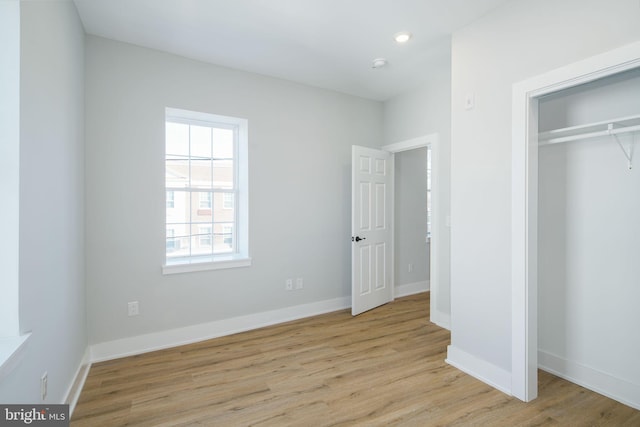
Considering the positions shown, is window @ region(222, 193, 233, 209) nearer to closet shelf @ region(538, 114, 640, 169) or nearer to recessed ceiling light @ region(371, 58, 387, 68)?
recessed ceiling light @ region(371, 58, 387, 68)

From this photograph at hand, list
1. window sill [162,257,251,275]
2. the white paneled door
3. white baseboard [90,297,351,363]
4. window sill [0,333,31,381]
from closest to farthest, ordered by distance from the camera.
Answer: window sill [0,333,31,381] < white baseboard [90,297,351,363] < window sill [162,257,251,275] < the white paneled door

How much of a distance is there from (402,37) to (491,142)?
122cm

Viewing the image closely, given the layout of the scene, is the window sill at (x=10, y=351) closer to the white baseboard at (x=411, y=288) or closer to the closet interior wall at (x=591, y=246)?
the closet interior wall at (x=591, y=246)

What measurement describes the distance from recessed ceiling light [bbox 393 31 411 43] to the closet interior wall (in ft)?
4.04

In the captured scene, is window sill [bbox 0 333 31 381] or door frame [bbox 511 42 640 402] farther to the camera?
door frame [bbox 511 42 640 402]

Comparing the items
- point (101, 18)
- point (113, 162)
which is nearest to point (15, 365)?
point (113, 162)

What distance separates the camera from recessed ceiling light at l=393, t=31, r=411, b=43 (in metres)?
2.76

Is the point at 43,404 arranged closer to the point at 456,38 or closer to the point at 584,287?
the point at 584,287

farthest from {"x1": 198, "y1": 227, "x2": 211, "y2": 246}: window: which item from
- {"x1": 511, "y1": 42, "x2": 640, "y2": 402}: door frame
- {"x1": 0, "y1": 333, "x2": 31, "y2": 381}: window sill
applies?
{"x1": 511, "y1": 42, "x2": 640, "y2": 402}: door frame

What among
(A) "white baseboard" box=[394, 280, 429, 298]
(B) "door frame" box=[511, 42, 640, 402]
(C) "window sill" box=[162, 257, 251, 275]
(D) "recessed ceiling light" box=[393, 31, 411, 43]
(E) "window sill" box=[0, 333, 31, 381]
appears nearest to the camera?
(E) "window sill" box=[0, 333, 31, 381]

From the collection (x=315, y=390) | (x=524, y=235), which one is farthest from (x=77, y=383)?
(x=524, y=235)

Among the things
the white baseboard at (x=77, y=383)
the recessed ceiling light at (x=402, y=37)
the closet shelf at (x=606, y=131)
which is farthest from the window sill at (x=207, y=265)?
the closet shelf at (x=606, y=131)

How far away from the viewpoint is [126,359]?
2850 millimetres

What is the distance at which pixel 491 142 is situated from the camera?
96.0 inches
